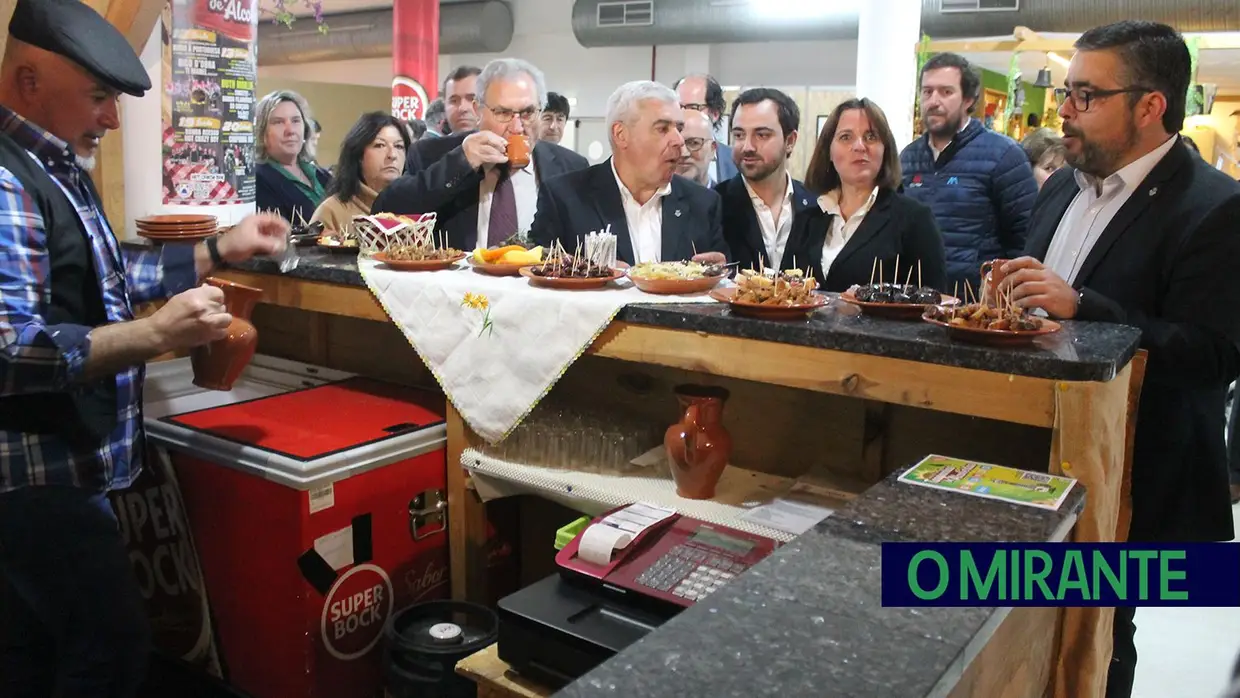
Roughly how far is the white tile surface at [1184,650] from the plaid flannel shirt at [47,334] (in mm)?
2893

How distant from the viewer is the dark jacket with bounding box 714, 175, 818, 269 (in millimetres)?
3248

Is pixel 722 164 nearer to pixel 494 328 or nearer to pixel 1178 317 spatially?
pixel 494 328

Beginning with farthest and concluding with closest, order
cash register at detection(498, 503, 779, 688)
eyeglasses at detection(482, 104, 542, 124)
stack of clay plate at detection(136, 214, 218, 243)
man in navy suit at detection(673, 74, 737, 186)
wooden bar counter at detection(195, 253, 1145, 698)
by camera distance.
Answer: man in navy suit at detection(673, 74, 737, 186) → eyeglasses at detection(482, 104, 542, 124) → stack of clay plate at detection(136, 214, 218, 243) → cash register at detection(498, 503, 779, 688) → wooden bar counter at detection(195, 253, 1145, 698)

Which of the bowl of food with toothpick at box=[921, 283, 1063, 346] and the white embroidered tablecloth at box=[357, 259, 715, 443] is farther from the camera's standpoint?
the white embroidered tablecloth at box=[357, 259, 715, 443]

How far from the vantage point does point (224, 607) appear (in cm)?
244

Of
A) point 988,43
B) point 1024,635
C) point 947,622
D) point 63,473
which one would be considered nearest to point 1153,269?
point 1024,635

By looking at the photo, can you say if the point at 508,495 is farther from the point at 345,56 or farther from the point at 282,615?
the point at 345,56

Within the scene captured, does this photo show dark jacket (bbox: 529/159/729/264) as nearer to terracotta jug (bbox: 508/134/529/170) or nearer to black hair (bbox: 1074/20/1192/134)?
terracotta jug (bbox: 508/134/529/170)

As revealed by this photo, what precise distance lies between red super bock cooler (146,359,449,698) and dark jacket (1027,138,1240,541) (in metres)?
1.63

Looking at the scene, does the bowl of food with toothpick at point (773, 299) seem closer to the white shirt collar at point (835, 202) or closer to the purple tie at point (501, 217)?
the white shirt collar at point (835, 202)

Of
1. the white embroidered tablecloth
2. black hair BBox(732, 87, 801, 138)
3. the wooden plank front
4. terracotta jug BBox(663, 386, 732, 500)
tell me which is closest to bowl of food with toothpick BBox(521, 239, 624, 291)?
the white embroidered tablecloth

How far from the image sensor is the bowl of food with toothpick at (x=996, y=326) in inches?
65.3

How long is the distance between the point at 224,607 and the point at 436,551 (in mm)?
542

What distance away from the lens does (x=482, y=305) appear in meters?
2.24
